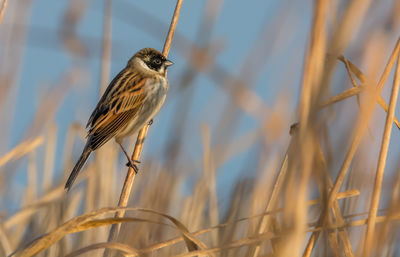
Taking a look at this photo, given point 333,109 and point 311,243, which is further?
point 311,243

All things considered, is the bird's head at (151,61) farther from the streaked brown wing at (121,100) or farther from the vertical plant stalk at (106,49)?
the vertical plant stalk at (106,49)

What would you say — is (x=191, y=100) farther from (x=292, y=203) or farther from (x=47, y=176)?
(x=47, y=176)

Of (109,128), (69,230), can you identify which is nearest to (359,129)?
(69,230)

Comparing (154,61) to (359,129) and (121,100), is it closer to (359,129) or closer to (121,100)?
(121,100)

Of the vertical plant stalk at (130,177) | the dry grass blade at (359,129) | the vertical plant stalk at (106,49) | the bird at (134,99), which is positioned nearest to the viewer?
the dry grass blade at (359,129)

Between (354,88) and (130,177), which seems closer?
(354,88)

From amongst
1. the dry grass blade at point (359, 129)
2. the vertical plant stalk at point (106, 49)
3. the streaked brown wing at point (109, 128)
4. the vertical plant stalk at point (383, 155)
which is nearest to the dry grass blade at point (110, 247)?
the dry grass blade at point (359, 129)

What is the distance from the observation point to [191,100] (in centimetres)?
224

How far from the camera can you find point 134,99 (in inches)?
193

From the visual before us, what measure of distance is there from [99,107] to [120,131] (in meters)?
0.38

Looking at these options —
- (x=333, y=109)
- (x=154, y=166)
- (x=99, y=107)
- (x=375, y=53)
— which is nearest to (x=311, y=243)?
(x=333, y=109)

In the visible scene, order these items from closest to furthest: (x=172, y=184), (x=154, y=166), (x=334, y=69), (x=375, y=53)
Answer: (x=334, y=69)
(x=375, y=53)
(x=172, y=184)
(x=154, y=166)

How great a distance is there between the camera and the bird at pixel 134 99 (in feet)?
15.4

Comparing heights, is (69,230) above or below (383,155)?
below
